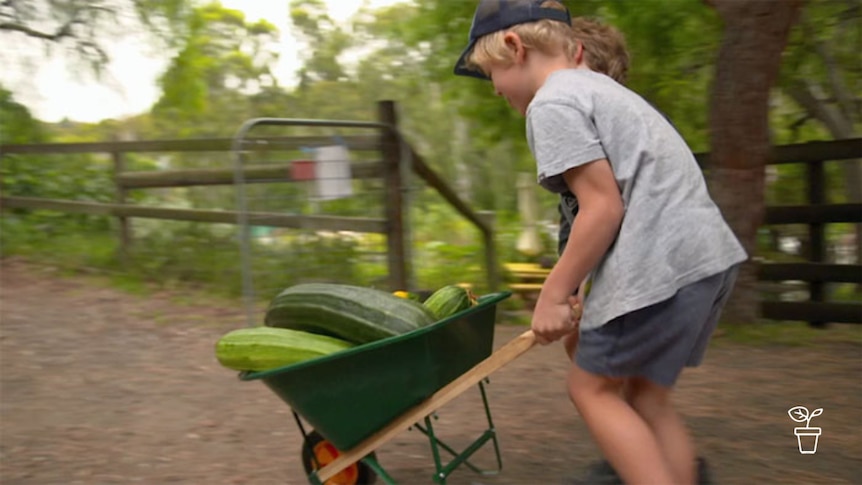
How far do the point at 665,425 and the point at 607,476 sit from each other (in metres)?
0.26

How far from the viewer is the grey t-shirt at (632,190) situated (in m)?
2.21

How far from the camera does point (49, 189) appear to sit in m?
8.82

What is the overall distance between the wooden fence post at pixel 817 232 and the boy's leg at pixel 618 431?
4.39 metres

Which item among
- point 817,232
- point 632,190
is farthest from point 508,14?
point 817,232

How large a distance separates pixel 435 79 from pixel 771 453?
16.0 feet

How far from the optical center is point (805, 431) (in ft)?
11.9

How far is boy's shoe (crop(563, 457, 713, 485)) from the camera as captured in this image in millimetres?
2670

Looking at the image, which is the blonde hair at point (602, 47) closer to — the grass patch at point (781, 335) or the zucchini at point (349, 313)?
the zucchini at point (349, 313)

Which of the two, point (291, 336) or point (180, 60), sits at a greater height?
point (180, 60)

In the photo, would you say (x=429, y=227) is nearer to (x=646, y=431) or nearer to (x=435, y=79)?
(x=435, y=79)

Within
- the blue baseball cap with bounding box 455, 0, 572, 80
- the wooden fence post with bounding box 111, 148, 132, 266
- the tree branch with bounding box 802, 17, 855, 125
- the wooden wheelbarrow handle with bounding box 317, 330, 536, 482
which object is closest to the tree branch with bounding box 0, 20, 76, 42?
the wooden fence post with bounding box 111, 148, 132, 266

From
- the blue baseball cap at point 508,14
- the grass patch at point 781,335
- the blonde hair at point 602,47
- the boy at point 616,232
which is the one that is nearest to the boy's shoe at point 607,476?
the boy at point 616,232

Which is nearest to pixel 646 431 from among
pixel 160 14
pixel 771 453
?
pixel 771 453

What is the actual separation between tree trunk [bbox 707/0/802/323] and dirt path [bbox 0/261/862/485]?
0.92 meters
